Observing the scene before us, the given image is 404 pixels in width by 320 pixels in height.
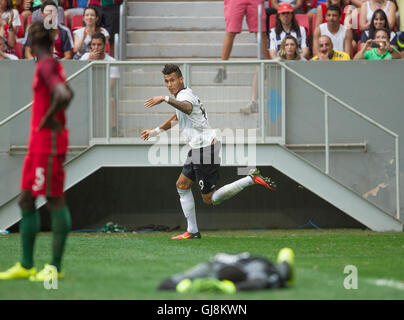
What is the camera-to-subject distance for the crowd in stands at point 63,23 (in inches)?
625

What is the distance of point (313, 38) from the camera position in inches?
632

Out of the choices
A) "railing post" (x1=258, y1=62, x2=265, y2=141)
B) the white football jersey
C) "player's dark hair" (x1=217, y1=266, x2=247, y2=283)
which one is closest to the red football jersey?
"player's dark hair" (x1=217, y1=266, x2=247, y2=283)

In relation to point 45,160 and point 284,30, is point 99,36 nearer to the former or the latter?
point 284,30

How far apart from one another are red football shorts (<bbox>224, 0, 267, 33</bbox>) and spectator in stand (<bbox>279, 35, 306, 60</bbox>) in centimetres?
104

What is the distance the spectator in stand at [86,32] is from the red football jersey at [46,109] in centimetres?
915

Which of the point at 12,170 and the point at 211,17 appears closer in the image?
the point at 12,170

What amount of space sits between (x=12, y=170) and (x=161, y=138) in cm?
297

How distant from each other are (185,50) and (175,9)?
148cm

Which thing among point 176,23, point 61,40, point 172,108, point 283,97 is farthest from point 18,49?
point 283,97

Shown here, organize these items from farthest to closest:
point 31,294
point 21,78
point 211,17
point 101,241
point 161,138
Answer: point 211,17, point 21,78, point 161,138, point 101,241, point 31,294

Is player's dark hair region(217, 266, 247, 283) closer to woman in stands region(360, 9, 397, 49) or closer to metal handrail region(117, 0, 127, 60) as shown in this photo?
woman in stands region(360, 9, 397, 49)

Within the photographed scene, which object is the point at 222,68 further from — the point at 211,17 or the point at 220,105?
the point at 211,17

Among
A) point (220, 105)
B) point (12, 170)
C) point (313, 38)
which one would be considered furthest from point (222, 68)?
point (12, 170)

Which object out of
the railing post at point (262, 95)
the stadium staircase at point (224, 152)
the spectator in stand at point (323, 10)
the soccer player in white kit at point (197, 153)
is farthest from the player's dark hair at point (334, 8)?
the soccer player in white kit at point (197, 153)
